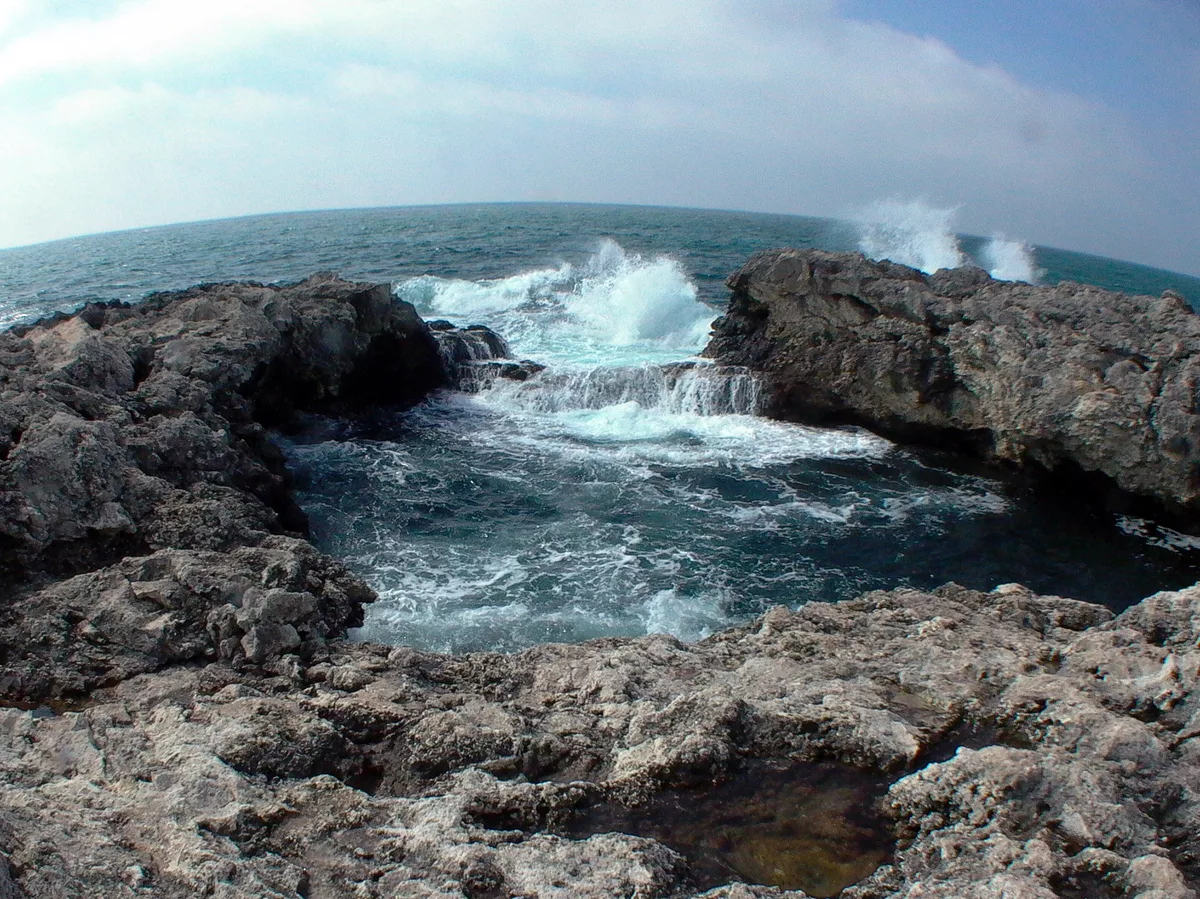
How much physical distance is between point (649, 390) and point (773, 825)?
1970cm

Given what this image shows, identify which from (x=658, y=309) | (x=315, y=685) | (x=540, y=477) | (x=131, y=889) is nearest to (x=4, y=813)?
(x=131, y=889)

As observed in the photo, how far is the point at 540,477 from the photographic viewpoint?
60.3 ft

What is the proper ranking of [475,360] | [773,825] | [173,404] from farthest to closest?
[475,360], [173,404], [773,825]

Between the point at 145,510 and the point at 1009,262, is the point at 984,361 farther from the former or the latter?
the point at 1009,262

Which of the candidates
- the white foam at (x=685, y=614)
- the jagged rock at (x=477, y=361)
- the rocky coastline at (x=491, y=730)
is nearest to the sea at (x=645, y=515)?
the white foam at (x=685, y=614)

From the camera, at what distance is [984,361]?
19422 mm

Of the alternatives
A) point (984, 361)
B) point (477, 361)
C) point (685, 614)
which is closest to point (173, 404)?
point (685, 614)

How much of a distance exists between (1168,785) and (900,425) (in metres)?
17.2

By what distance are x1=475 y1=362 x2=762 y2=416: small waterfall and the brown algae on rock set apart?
18.7 m

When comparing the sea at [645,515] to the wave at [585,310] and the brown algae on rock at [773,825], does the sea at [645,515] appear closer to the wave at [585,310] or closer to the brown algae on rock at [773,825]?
the wave at [585,310]

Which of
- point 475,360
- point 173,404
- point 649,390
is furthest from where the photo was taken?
point 475,360

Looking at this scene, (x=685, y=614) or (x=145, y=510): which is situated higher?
(x=145, y=510)

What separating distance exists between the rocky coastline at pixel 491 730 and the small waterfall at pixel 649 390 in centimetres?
1284

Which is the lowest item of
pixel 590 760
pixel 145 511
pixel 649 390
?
pixel 590 760
